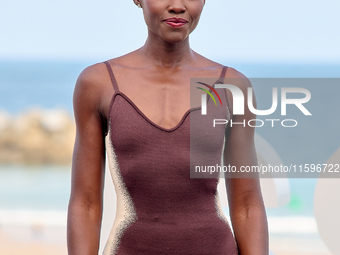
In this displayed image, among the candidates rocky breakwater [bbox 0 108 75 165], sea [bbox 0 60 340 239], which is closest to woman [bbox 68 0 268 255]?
sea [bbox 0 60 340 239]

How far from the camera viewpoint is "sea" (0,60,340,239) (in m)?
8.95

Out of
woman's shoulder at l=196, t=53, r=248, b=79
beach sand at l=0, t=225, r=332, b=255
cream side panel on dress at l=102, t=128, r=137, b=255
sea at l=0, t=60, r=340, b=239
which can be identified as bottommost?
cream side panel on dress at l=102, t=128, r=137, b=255

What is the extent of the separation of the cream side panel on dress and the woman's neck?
0.92 ft

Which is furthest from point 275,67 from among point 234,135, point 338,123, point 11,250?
point 234,135

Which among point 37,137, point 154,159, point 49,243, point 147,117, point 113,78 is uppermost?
point 37,137

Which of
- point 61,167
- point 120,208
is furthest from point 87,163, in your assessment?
point 61,167

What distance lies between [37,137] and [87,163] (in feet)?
37.8

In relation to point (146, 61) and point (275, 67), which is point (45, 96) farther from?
point (146, 61)

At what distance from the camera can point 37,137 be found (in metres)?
12.9

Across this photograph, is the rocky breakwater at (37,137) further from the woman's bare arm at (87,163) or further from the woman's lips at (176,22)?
the woman's lips at (176,22)

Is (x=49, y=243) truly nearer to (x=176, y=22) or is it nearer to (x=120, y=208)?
(x=120, y=208)

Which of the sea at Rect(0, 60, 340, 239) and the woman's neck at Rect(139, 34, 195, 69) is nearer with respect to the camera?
the woman's neck at Rect(139, 34, 195, 69)

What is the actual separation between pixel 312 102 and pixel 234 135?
1302 cm

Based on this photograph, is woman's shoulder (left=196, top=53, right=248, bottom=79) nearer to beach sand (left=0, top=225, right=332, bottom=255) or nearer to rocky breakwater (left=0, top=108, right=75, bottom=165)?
beach sand (left=0, top=225, right=332, bottom=255)
